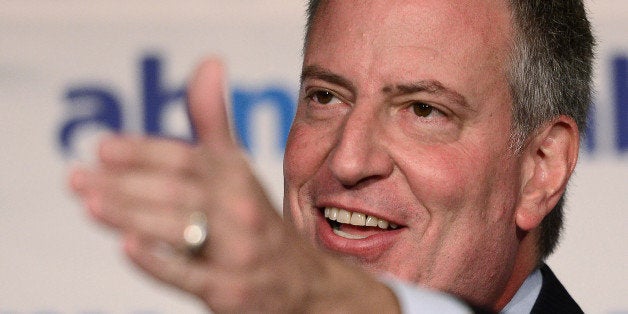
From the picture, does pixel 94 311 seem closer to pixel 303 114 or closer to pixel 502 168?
pixel 303 114

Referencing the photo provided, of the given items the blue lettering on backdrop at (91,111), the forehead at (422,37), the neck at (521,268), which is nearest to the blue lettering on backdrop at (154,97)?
the blue lettering on backdrop at (91,111)

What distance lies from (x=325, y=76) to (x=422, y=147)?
262 millimetres

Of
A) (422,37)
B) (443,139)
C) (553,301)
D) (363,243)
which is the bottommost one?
(553,301)

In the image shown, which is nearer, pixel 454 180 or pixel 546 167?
pixel 454 180

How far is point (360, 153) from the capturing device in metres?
2.22

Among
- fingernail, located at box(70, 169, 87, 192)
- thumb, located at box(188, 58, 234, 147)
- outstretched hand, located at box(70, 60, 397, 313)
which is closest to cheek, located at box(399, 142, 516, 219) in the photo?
outstretched hand, located at box(70, 60, 397, 313)

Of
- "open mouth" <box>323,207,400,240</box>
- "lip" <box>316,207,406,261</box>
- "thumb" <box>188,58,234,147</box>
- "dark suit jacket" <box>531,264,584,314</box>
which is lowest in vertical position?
"dark suit jacket" <box>531,264,584,314</box>

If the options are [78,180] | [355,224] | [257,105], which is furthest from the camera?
[257,105]

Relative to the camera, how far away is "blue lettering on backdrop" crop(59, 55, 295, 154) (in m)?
4.28

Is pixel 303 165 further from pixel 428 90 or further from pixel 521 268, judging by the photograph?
pixel 521 268

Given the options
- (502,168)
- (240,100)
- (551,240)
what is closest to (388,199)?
(502,168)

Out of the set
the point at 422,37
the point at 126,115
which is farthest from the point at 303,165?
the point at 126,115

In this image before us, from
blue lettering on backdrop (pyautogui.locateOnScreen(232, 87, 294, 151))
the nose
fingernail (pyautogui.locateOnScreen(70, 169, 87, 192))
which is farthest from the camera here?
blue lettering on backdrop (pyautogui.locateOnScreen(232, 87, 294, 151))

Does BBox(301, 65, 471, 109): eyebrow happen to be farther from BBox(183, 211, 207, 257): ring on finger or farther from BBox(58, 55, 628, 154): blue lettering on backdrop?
BBox(58, 55, 628, 154): blue lettering on backdrop
